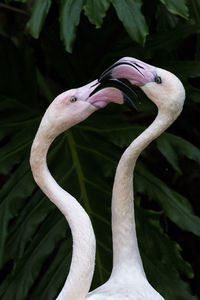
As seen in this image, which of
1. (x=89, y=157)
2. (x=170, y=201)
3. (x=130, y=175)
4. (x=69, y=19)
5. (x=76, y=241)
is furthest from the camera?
(x=89, y=157)

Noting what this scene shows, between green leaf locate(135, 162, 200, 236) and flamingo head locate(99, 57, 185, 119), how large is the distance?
620 mm

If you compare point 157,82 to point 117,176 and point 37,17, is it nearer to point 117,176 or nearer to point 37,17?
point 117,176

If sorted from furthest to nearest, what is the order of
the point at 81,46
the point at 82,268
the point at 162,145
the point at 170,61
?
the point at 81,46 < the point at 170,61 < the point at 162,145 < the point at 82,268

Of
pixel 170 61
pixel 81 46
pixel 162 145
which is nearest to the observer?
pixel 162 145

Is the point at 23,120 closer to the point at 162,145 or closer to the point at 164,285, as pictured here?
the point at 162,145

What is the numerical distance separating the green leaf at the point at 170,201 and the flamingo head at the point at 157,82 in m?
0.62

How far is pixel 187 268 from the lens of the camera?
2.87 m

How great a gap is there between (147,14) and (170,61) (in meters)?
0.24

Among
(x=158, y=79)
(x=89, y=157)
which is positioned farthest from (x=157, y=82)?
(x=89, y=157)

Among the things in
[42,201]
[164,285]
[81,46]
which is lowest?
[164,285]

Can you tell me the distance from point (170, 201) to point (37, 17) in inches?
33.2

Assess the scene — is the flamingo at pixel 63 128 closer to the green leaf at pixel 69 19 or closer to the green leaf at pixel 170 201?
the green leaf at pixel 69 19

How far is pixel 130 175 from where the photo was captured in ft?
7.58

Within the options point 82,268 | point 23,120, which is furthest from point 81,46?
point 82,268
